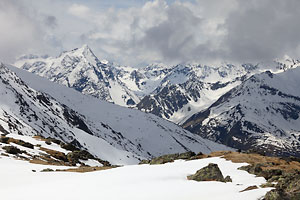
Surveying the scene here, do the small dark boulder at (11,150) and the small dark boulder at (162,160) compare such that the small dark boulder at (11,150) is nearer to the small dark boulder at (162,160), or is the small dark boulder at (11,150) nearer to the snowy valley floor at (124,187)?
the snowy valley floor at (124,187)

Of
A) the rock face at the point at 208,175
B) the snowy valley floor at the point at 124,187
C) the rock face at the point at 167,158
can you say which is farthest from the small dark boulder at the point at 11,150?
the rock face at the point at 208,175

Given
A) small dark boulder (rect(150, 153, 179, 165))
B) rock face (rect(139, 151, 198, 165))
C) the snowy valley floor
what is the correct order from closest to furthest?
the snowy valley floor
small dark boulder (rect(150, 153, 179, 165))
rock face (rect(139, 151, 198, 165))

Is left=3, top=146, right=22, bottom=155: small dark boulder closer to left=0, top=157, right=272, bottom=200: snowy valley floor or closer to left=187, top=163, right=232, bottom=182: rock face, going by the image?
left=0, top=157, right=272, bottom=200: snowy valley floor

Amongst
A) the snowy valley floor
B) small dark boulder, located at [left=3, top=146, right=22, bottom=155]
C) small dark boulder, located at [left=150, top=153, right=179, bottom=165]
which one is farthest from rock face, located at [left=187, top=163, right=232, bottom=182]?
small dark boulder, located at [left=3, top=146, right=22, bottom=155]

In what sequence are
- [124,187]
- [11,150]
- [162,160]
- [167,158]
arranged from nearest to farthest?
[124,187], [162,160], [11,150], [167,158]

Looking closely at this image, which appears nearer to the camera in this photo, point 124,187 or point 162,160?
point 124,187

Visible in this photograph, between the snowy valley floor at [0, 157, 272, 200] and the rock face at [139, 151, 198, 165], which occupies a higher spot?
the rock face at [139, 151, 198, 165]

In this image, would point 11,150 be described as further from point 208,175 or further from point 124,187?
point 208,175

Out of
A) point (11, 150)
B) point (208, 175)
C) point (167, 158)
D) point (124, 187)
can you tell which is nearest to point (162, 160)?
point (167, 158)

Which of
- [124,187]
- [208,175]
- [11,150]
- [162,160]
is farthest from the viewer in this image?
[11,150]

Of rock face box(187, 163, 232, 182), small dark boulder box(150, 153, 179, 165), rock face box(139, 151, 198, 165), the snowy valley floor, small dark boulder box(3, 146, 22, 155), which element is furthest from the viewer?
small dark boulder box(3, 146, 22, 155)

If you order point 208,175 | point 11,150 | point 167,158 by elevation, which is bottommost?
point 208,175

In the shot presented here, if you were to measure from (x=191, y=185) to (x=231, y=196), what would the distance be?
18.5 feet

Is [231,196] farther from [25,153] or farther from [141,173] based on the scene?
[25,153]
